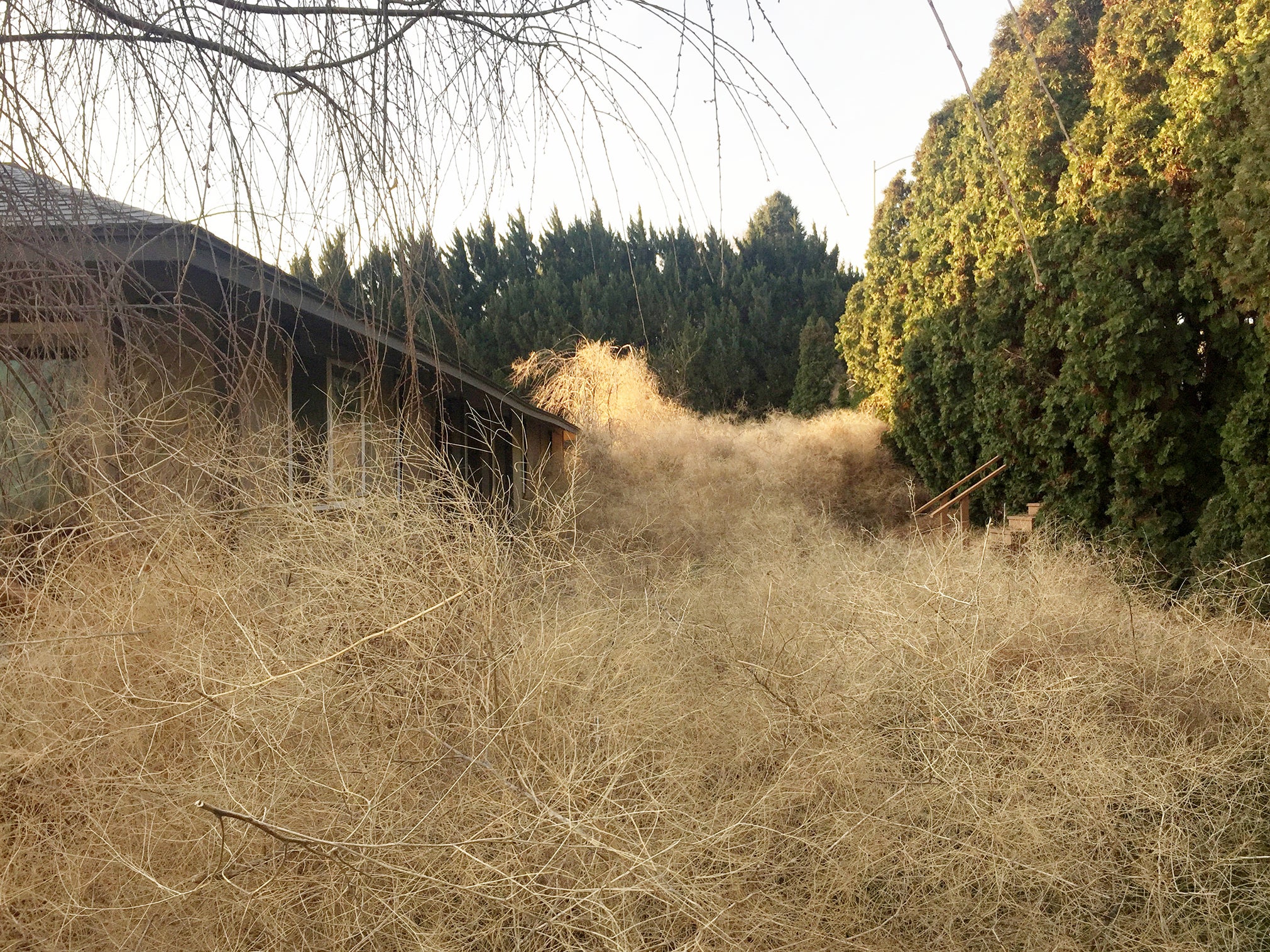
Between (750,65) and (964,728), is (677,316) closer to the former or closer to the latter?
(964,728)

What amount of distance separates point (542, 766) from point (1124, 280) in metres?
6.70

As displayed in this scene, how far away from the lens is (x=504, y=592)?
11.6 feet

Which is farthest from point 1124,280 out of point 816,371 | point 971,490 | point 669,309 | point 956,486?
point 669,309

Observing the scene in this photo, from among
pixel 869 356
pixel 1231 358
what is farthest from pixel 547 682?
pixel 869 356

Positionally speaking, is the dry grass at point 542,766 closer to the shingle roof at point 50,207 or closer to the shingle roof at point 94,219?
the shingle roof at point 94,219

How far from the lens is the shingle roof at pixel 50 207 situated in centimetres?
203

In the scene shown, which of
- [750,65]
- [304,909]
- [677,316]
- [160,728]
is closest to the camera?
[750,65]

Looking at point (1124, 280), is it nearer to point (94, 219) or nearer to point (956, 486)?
point (956, 486)

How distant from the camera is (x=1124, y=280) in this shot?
7781mm

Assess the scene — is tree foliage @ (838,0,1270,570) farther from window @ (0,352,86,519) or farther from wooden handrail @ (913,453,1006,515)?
window @ (0,352,86,519)

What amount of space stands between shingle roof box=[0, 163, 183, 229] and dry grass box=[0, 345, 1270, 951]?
110 cm

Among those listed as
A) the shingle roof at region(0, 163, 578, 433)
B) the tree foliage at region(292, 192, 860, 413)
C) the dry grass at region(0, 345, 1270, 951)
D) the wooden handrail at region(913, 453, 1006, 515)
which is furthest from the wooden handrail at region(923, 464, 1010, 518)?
the tree foliage at region(292, 192, 860, 413)

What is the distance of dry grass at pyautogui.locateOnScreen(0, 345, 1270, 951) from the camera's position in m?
2.72

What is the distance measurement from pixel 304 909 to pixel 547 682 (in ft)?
3.21
